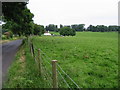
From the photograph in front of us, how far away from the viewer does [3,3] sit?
11727 millimetres

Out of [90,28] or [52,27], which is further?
[52,27]

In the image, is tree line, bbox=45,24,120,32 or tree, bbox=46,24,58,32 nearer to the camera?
tree line, bbox=45,24,120,32

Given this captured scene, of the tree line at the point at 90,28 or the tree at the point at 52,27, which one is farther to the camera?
the tree at the point at 52,27

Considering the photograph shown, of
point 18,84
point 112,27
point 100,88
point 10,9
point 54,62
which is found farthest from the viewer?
point 112,27

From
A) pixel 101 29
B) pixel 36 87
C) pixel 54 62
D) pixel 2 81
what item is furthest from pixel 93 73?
pixel 101 29

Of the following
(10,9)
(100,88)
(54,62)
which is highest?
(10,9)

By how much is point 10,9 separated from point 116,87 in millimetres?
12814

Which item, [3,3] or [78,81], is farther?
[3,3]

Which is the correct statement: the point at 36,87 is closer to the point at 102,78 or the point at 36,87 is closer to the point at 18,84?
the point at 18,84

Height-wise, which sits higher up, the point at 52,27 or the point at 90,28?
the point at 52,27

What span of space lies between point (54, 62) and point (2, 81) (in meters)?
2.70

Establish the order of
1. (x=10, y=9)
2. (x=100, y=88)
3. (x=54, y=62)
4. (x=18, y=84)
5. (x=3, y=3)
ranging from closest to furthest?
(x=54, y=62) → (x=100, y=88) → (x=18, y=84) → (x=3, y=3) → (x=10, y=9)

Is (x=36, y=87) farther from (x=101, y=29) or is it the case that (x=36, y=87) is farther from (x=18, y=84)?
(x=101, y=29)

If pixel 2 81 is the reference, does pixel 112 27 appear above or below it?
above
